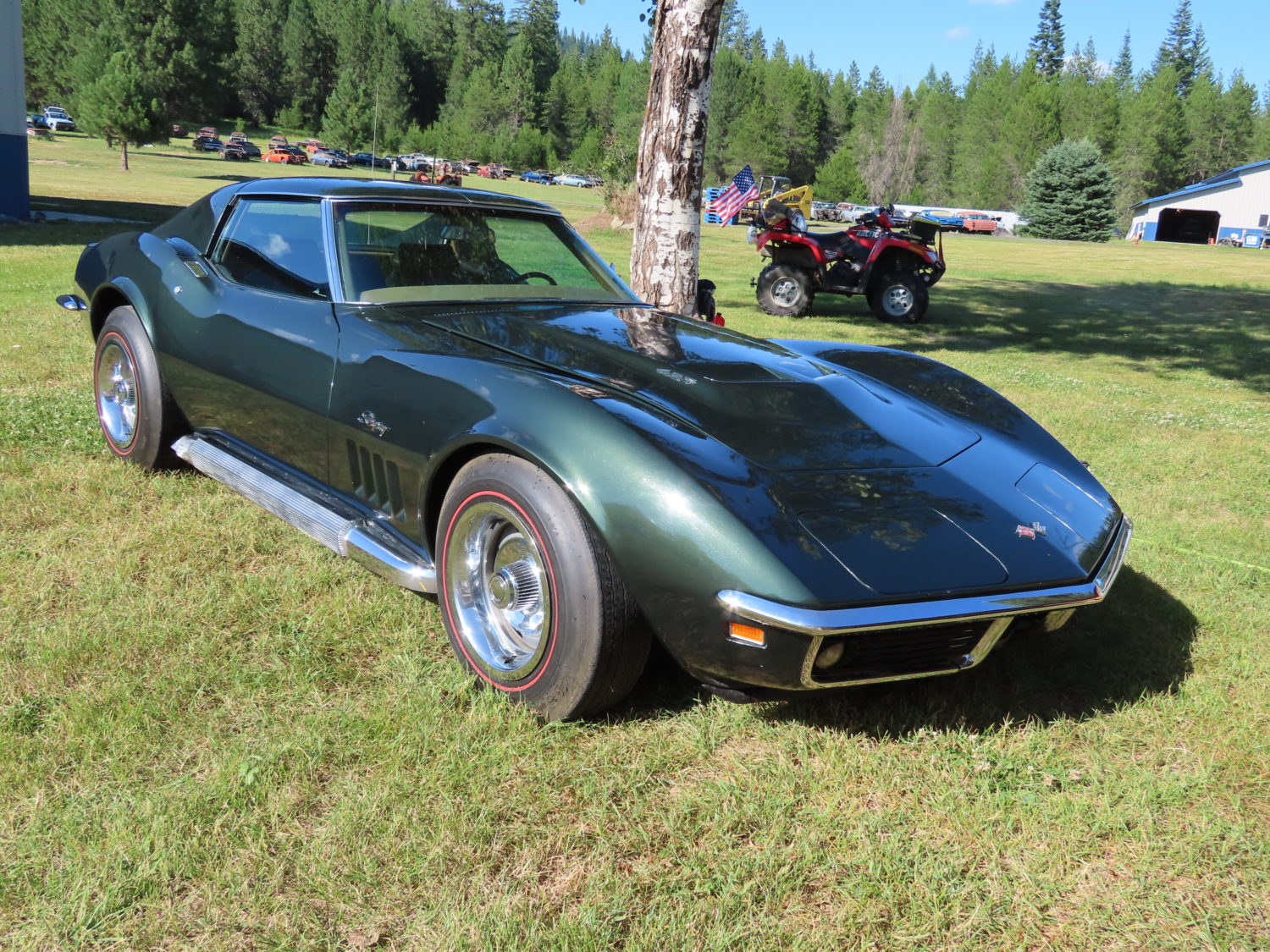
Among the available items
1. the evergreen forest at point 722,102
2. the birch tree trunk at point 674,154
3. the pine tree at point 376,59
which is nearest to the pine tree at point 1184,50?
the evergreen forest at point 722,102

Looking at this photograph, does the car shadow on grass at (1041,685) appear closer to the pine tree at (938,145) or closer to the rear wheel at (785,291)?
the rear wheel at (785,291)

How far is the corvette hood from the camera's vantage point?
2.61m

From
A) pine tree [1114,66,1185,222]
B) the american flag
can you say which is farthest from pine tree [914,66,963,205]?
the american flag

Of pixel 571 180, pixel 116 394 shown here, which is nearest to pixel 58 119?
pixel 571 180

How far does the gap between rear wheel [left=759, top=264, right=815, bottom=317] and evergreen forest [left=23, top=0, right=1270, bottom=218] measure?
4439cm

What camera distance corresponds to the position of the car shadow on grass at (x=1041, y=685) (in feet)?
8.59

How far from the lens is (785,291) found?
12.1 metres

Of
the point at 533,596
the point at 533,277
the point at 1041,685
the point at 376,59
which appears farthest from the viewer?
the point at 376,59

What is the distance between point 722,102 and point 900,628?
88.0 m

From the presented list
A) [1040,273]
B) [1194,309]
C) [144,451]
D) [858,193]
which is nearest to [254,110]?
[858,193]

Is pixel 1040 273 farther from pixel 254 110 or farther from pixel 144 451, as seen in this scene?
pixel 254 110

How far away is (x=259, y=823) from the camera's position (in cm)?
208

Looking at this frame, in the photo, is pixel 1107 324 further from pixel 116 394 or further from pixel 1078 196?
pixel 1078 196

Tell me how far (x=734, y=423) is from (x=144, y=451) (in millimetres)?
2789
